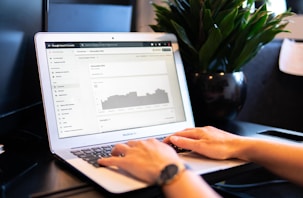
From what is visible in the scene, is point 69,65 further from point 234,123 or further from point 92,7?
point 234,123

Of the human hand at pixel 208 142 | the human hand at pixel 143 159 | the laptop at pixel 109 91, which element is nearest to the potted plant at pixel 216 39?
the laptop at pixel 109 91

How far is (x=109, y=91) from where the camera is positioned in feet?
3.10

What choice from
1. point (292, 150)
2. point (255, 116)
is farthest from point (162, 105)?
point (255, 116)

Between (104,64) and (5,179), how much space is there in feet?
1.26

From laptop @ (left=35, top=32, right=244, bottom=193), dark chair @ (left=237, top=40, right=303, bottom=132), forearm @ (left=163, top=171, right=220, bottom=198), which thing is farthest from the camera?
dark chair @ (left=237, top=40, right=303, bottom=132)

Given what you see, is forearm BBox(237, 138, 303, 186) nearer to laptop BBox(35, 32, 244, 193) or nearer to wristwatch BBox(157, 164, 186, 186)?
laptop BBox(35, 32, 244, 193)

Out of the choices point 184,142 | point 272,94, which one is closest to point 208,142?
point 184,142

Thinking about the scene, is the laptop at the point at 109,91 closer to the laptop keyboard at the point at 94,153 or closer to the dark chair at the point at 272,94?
the laptop keyboard at the point at 94,153

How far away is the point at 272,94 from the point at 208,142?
0.72m

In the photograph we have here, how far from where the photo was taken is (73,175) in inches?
29.4

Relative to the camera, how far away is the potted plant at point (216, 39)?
3.66 ft

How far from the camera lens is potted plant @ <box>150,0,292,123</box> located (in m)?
1.12

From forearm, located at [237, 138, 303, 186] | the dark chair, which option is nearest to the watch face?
forearm, located at [237, 138, 303, 186]

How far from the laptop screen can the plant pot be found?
0.41 feet
